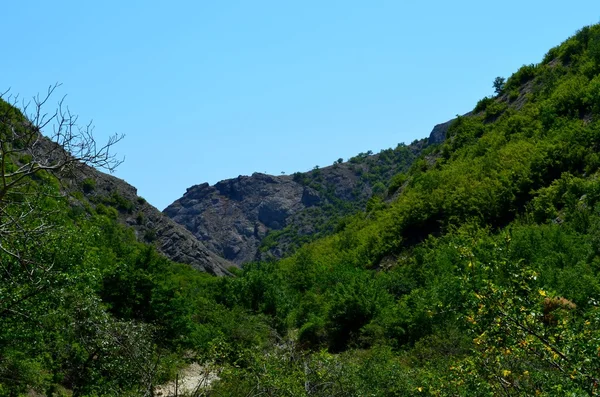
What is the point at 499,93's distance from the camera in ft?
185

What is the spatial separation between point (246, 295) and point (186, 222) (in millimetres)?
145929

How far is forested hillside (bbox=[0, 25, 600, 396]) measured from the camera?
905cm

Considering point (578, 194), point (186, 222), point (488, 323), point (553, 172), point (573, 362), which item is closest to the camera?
point (573, 362)

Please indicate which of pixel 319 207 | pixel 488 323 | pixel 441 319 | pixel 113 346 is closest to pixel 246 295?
pixel 441 319

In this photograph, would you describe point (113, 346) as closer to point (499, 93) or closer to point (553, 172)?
point (553, 172)

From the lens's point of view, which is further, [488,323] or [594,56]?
[594,56]

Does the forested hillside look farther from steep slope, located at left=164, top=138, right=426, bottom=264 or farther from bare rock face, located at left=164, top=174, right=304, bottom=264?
bare rock face, located at left=164, top=174, right=304, bottom=264

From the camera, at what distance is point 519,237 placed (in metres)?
30.5

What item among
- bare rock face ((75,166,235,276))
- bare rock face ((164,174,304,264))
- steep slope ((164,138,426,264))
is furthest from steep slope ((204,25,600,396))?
bare rock face ((164,174,304,264))

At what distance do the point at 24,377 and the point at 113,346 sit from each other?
91.6 inches

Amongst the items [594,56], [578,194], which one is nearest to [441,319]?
[578,194]

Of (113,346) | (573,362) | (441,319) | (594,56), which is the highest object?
(594,56)

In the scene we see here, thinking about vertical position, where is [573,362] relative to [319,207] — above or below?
below

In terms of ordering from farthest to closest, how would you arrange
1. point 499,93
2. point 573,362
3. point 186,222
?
point 186,222 → point 499,93 → point 573,362
